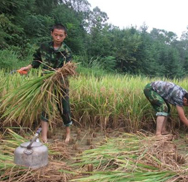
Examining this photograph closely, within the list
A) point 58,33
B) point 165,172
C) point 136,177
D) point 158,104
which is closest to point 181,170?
point 165,172

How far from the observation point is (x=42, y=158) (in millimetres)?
1864

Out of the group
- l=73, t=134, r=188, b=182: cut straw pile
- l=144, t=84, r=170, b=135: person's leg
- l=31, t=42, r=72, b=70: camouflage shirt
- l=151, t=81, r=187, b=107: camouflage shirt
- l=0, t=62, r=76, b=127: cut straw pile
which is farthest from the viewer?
l=144, t=84, r=170, b=135: person's leg

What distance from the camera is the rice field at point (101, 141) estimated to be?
1.80 m

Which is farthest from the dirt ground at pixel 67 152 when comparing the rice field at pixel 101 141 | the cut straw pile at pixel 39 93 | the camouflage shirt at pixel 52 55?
the camouflage shirt at pixel 52 55

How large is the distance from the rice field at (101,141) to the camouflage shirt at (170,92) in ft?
1.49

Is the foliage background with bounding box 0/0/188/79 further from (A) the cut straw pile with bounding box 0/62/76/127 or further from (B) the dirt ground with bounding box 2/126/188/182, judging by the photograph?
(A) the cut straw pile with bounding box 0/62/76/127

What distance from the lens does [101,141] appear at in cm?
276

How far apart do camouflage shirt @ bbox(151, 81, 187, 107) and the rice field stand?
46 centimetres

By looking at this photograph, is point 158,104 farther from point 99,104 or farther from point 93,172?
point 93,172

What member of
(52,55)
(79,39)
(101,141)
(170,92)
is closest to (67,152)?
(101,141)

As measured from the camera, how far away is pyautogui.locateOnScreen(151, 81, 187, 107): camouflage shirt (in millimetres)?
3129

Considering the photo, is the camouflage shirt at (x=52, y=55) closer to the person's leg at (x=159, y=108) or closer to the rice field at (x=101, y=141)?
the rice field at (x=101, y=141)

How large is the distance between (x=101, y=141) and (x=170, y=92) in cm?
120

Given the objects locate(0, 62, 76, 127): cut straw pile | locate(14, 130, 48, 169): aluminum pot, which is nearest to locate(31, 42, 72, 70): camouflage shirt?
locate(0, 62, 76, 127): cut straw pile
